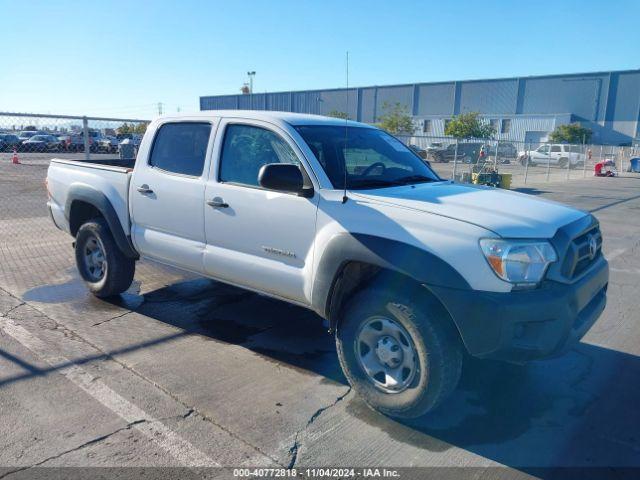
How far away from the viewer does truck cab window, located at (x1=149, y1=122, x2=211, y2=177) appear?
14.6ft

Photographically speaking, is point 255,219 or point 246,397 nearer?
point 246,397

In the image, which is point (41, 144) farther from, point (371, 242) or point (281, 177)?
point (371, 242)

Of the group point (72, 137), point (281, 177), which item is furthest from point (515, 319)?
point (72, 137)

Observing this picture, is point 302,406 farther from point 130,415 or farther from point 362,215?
point 362,215

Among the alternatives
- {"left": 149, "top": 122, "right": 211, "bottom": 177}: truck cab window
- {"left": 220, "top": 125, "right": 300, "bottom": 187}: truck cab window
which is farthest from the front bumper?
{"left": 149, "top": 122, "right": 211, "bottom": 177}: truck cab window

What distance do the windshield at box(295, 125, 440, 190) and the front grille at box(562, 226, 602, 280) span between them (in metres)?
1.31

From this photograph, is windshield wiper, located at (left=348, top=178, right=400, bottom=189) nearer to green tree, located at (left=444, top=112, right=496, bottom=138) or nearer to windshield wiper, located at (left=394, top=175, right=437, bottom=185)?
windshield wiper, located at (left=394, top=175, right=437, bottom=185)

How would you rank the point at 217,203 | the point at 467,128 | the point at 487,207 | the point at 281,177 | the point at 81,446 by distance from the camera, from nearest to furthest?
the point at 81,446 → the point at 487,207 → the point at 281,177 → the point at 217,203 → the point at 467,128

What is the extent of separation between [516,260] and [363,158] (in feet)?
5.54

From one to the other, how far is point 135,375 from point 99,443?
0.85m

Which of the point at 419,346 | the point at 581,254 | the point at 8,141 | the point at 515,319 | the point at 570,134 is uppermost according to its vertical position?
the point at 570,134

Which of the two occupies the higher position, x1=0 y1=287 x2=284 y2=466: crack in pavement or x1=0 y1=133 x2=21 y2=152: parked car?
x1=0 y1=133 x2=21 y2=152: parked car

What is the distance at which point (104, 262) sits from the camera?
5.28 m

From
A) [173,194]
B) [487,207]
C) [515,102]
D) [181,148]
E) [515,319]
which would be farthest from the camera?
[515,102]
